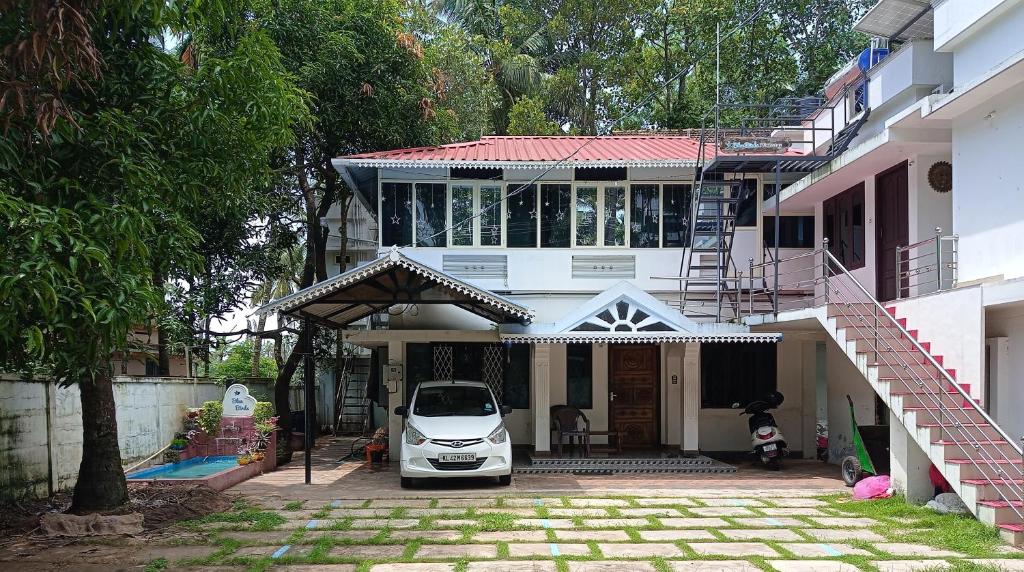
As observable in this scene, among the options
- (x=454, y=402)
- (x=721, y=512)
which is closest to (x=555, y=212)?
(x=454, y=402)

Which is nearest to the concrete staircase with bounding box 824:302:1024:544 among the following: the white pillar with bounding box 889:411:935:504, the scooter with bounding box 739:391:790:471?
the white pillar with bounding box 889:411:935:504

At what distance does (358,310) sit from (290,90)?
614cm

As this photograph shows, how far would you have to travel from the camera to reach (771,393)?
50.5 feet

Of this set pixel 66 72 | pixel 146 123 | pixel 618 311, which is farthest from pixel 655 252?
pixel 66 72

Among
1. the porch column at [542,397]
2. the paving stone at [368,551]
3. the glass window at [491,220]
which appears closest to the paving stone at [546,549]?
the paving stone at [368,551]

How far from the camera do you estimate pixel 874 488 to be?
10562mm

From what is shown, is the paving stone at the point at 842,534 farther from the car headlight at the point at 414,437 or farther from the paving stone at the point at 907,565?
the car headlight at the point at 414,437

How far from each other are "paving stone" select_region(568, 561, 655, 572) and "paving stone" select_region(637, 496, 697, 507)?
2984 mm

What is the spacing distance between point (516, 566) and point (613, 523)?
84.1 inches

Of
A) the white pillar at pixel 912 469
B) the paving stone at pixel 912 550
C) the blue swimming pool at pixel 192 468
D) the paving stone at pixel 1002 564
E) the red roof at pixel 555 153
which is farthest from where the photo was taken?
the red roof at pixel 555 153

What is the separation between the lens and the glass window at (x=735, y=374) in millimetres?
15883

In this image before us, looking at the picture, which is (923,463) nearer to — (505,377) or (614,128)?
(505,377)

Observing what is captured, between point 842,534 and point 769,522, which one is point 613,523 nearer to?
point 769,522

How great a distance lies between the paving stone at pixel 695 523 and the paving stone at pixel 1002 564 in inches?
100
